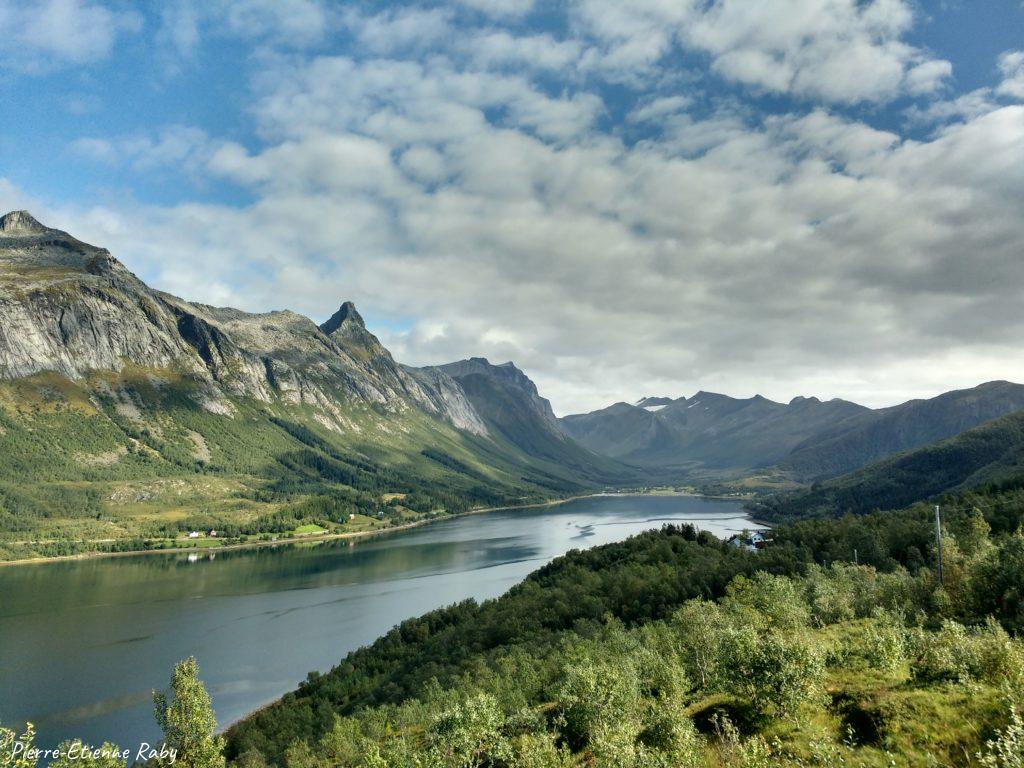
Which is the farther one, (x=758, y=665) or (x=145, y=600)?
(x=145, y=600)

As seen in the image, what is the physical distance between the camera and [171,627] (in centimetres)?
12912

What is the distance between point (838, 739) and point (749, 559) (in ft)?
320

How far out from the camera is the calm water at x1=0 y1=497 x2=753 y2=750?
3570 inches

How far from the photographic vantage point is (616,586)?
120562 mm

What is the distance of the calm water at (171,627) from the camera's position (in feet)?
298

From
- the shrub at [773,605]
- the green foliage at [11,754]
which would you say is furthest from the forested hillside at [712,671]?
the green foliage at [11,754]

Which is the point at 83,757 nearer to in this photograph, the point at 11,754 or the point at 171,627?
the point at 11,754

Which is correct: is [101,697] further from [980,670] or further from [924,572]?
[924,572]

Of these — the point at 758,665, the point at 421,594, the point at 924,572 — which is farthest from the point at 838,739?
the point at 421,594

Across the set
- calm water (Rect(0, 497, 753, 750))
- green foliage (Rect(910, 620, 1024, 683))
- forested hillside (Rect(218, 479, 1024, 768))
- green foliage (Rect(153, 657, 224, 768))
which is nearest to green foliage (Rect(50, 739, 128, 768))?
green foliage (Rect(153, 657, 224, 768))

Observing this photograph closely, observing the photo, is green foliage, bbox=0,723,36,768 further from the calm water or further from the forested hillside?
the calm water

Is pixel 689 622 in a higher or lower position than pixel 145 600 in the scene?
higher

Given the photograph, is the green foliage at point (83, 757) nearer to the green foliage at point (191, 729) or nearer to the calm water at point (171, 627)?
the green foliage at point (191, 729)

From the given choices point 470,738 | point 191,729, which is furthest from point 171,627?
point 470,738
